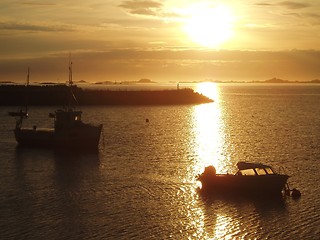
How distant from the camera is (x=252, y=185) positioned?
41.3 meters

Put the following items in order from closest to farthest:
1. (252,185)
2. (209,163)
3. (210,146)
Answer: (252,185)
(209,163)
(210,146)

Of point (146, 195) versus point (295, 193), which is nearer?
point (295, 193)

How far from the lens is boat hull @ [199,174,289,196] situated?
135 feet

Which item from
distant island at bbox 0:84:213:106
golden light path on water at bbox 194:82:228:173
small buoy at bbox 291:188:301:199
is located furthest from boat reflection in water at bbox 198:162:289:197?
distant island at bbox 0:84:213:106

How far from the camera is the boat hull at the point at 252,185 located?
135ft

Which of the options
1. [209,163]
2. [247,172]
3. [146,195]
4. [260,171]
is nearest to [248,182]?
[247,172]

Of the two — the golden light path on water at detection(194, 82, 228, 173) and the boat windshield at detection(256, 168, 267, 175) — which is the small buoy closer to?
the boat windshield at detection(256, 168, 267, 175)

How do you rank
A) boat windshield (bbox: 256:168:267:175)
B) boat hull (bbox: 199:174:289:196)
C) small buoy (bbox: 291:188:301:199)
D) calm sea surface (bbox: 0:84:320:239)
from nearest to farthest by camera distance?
1. calm sea surface (bbox: 0:84:320:239)
2. small buoy (bbox: 291:188:301:199)
3. boat hull (bbox: 199:174:289:196)
4. boat windshield (bbox: 256:168:267:175)

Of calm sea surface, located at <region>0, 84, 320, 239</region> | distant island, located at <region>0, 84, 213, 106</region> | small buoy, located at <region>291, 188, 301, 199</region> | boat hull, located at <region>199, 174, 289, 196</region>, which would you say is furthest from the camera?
distant island, located at <region>0, 84, 213, 106</region>

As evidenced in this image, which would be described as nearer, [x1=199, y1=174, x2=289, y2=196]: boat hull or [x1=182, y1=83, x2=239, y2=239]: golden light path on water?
[x1=182, y1=83, x2=239, y2=239]: golden light path on water

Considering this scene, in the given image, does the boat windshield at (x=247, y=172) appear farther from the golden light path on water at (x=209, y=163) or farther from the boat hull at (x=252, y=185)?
the golden light path on water at (x=209, y=163)

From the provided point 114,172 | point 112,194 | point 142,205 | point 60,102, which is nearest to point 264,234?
point 142,205

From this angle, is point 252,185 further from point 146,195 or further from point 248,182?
point 146,195

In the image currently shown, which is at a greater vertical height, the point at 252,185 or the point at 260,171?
the point at 260,171
